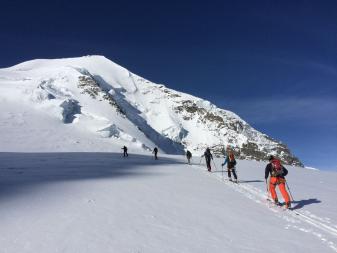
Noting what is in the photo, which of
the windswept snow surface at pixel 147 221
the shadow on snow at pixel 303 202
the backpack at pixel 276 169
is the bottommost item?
the windswept snow surface at pixel 147 221

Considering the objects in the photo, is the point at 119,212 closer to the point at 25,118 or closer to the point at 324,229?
the point at 324,229

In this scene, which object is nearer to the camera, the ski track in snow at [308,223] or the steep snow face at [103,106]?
the ski track in snow at [308,223]

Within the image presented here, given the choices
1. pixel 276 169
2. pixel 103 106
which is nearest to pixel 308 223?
pixel 276 169

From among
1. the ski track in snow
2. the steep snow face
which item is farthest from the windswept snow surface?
the steep snow face

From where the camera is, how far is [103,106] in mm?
123875

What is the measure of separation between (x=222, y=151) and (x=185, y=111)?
31586 mm

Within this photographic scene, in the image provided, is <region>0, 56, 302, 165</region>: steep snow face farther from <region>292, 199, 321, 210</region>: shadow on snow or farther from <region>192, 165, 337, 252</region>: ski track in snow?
<region>192, 165, 337, 252</region>: ski track in snow

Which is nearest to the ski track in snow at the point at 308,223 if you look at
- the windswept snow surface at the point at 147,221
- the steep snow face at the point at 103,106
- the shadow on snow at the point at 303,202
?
the windswept snow surface at the point at 147,221

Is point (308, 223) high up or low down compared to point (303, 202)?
down

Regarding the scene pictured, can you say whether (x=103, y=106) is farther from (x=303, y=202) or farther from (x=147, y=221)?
(x=147, y=221)

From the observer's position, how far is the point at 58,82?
5098 inches

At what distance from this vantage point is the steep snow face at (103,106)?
87.9 metres

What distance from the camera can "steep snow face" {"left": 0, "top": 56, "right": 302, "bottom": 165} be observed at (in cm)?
8787

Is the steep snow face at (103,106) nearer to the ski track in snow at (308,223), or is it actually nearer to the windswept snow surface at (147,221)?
the windswept snow surface at (147,221)
